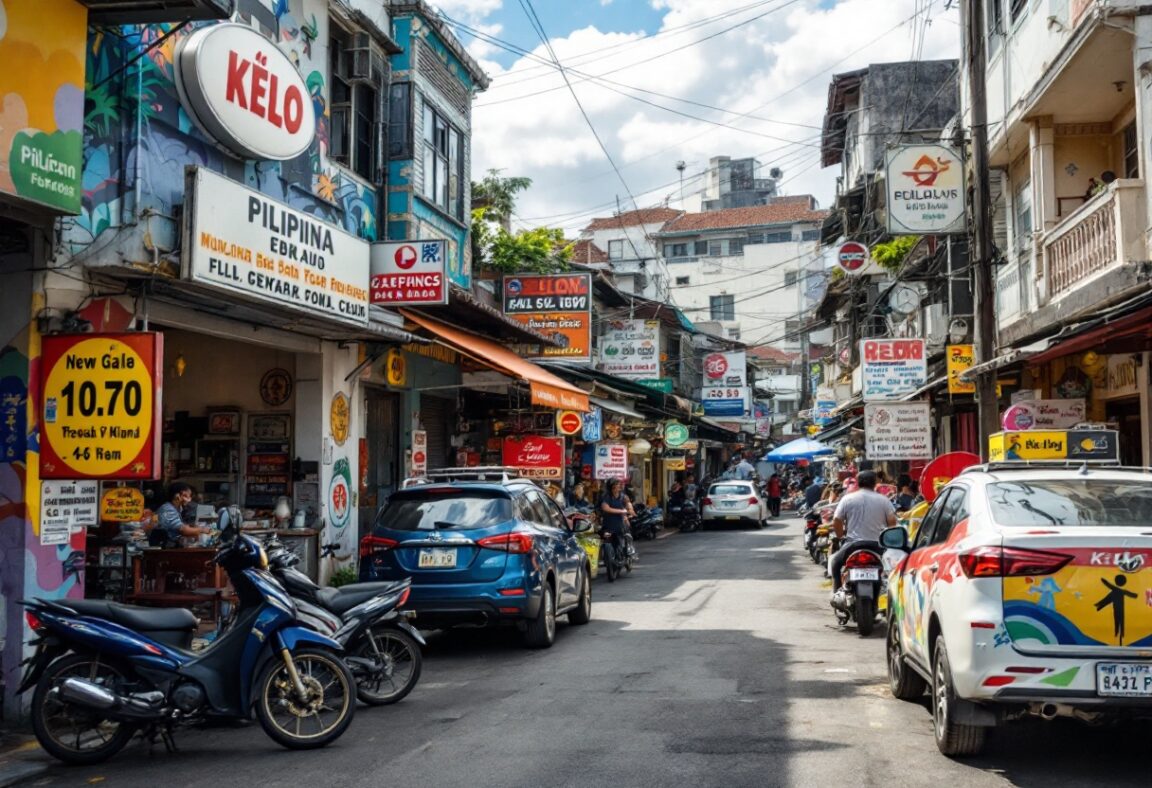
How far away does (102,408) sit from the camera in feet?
27.8

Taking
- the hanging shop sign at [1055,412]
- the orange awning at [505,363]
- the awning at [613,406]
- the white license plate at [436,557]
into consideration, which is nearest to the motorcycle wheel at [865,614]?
the hanging shop sign at [1055,412]

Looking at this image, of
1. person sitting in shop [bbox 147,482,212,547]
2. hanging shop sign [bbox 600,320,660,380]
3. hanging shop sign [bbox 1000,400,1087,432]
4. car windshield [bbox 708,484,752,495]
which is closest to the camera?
person sitting in shop [bbox 147,482,212,547]

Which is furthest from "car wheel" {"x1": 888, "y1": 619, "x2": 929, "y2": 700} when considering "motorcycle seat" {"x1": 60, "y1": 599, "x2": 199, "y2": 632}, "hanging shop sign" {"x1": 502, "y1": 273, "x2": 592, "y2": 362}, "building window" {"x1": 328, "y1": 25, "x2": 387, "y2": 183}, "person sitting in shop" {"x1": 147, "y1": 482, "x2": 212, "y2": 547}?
"hanging shop sign" {"x1": 502, "y1": 273, "x2": 592, "y2": 362}

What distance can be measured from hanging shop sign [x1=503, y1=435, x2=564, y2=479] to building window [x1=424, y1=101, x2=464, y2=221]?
164 inches

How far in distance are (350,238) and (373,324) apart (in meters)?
1.23

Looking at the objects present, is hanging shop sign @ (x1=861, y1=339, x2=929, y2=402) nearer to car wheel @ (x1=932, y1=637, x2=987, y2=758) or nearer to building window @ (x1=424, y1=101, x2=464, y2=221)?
building window @ (x1=424, y1=101, x2=464, y2=221)

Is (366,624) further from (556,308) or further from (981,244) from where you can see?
(556,308)

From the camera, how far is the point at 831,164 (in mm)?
44281

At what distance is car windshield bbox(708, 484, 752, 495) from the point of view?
3653 centimetres

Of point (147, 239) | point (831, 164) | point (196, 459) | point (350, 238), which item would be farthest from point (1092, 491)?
point (831, 164)

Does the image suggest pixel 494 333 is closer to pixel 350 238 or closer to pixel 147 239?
pixel 350 238

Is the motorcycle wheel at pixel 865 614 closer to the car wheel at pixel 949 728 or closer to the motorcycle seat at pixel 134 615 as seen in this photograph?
the car wheel at pixel 949 728

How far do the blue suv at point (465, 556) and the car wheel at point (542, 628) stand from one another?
0.01 m

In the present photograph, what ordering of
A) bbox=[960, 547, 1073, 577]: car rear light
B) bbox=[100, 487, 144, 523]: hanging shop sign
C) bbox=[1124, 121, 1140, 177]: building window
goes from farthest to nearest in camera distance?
bbox=[1124, 121, 1140, 177]: building window < bbox=[100, 487, 144, 523]: hanging shop sign < bbox=[960, 547, 1073, 577]: car rear light
